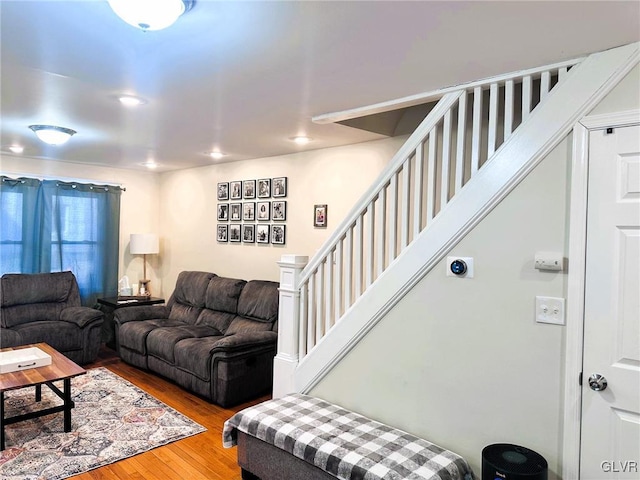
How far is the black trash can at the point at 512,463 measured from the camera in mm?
1865

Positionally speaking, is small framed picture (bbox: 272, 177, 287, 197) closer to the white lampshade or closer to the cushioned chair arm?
the cushioned chair arm

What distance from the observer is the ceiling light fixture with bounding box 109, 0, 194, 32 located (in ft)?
4.88

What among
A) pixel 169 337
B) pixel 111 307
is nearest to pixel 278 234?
pixel 169 337

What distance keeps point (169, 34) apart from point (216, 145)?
8.00ft

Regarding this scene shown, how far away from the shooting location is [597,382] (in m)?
1.95

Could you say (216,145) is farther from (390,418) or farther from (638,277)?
(638,277)

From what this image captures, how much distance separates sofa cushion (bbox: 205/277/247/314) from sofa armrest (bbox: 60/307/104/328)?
122 centimetres

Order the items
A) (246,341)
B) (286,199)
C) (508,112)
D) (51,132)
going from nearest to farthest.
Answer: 1. (508,112)
2. (51,132)
3. (246,341)
4. (286,199)

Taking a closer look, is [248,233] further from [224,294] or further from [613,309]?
[613,309]

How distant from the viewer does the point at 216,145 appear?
426cm

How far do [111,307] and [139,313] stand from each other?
1.67 ft

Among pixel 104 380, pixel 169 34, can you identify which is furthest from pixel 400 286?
pixel 104 380

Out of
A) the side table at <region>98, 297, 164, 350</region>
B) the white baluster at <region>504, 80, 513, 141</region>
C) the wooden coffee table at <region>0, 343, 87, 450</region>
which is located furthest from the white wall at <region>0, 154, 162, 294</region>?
the white baluster at <region>504, 80, 513, 141</region>
